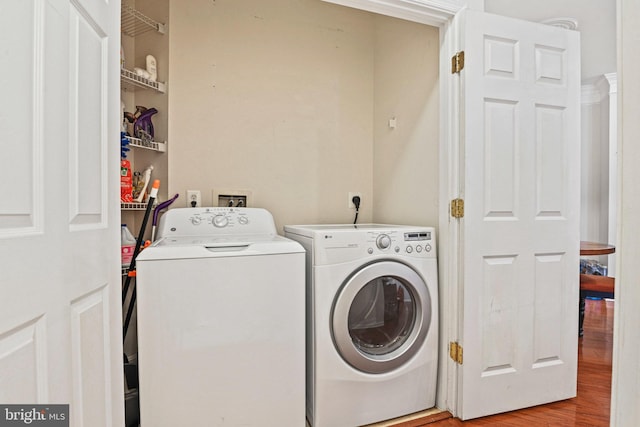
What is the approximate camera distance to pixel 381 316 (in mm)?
1774

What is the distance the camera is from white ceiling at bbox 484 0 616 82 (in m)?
2.65

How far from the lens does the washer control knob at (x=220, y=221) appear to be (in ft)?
6.34

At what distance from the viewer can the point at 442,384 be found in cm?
179

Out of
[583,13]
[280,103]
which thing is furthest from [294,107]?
[583,13]

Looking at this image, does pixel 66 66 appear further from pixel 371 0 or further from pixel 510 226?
pixel 510 226

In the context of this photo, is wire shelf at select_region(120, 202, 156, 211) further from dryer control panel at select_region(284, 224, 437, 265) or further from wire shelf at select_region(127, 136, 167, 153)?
dryer control panel at select_region(284, 224, 437, 265)

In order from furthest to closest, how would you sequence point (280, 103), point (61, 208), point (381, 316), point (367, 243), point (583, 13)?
point (583, 13) → point (280, 103) → point (381, 316) → point (367, 243) → point (61, 208)

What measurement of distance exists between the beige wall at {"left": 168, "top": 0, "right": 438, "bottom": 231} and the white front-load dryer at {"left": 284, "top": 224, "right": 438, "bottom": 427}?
18.7 inches

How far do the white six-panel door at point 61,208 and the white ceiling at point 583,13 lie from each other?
2.71 metres

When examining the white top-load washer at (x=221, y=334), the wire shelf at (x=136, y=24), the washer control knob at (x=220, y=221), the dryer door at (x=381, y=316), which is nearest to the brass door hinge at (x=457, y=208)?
the dryer door at (x=381, y=316)

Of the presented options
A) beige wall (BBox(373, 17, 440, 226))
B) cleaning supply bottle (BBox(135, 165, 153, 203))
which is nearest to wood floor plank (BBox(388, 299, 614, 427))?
beige wall (BBox(373, 17, 440, 226))

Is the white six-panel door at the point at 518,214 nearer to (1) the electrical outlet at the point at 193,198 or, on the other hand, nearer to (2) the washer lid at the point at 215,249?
(2) the washer lid at the point at 215,249

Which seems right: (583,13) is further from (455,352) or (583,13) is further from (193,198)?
(193,198)

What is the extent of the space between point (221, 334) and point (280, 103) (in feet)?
5.10
